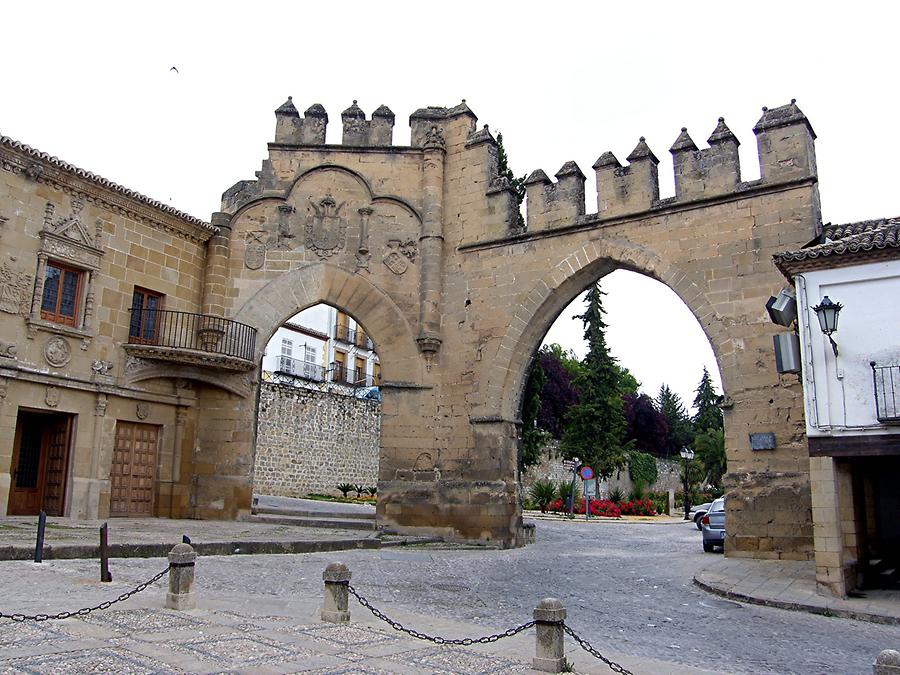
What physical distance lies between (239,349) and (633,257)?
8140 millimetres

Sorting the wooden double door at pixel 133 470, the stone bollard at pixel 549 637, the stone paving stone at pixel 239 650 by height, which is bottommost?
the stone paving stone at pixel 239 650

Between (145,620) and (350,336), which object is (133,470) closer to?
(145,620)

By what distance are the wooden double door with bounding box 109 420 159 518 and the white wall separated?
39.7 ft

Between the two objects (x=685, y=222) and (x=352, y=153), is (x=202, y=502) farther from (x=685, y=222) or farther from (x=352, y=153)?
(x=685, y=222)

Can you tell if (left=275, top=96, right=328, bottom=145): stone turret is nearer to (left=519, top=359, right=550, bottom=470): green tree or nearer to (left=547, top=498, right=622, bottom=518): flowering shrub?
(left=519, top=359, right=550, bottom=470): green tree

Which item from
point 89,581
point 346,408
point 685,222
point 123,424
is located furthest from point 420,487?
point 346,408

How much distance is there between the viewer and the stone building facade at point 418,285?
1267 cm

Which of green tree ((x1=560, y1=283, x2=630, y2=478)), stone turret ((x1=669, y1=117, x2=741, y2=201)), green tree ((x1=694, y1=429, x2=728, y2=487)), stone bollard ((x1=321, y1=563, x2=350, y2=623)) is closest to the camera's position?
stone bollard ((x1=321, y1=563, x2=350, y2=623))

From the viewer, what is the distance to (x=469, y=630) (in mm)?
6047

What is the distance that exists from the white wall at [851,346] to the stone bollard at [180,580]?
268 inches

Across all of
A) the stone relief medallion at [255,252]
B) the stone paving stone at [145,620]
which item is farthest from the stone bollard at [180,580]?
the stone relief medallion at [255,252]

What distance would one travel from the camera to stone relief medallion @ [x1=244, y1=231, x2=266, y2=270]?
16.8 m

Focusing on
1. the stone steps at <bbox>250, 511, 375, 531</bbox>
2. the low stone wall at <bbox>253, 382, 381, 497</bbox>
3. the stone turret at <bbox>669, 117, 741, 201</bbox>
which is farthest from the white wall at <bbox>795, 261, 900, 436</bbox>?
the low stone wall at <bbox>253, 382, 381, 497</bbox>

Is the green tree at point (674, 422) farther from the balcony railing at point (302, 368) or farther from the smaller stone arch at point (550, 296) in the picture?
the smaller stone arch at point (550, 296)
